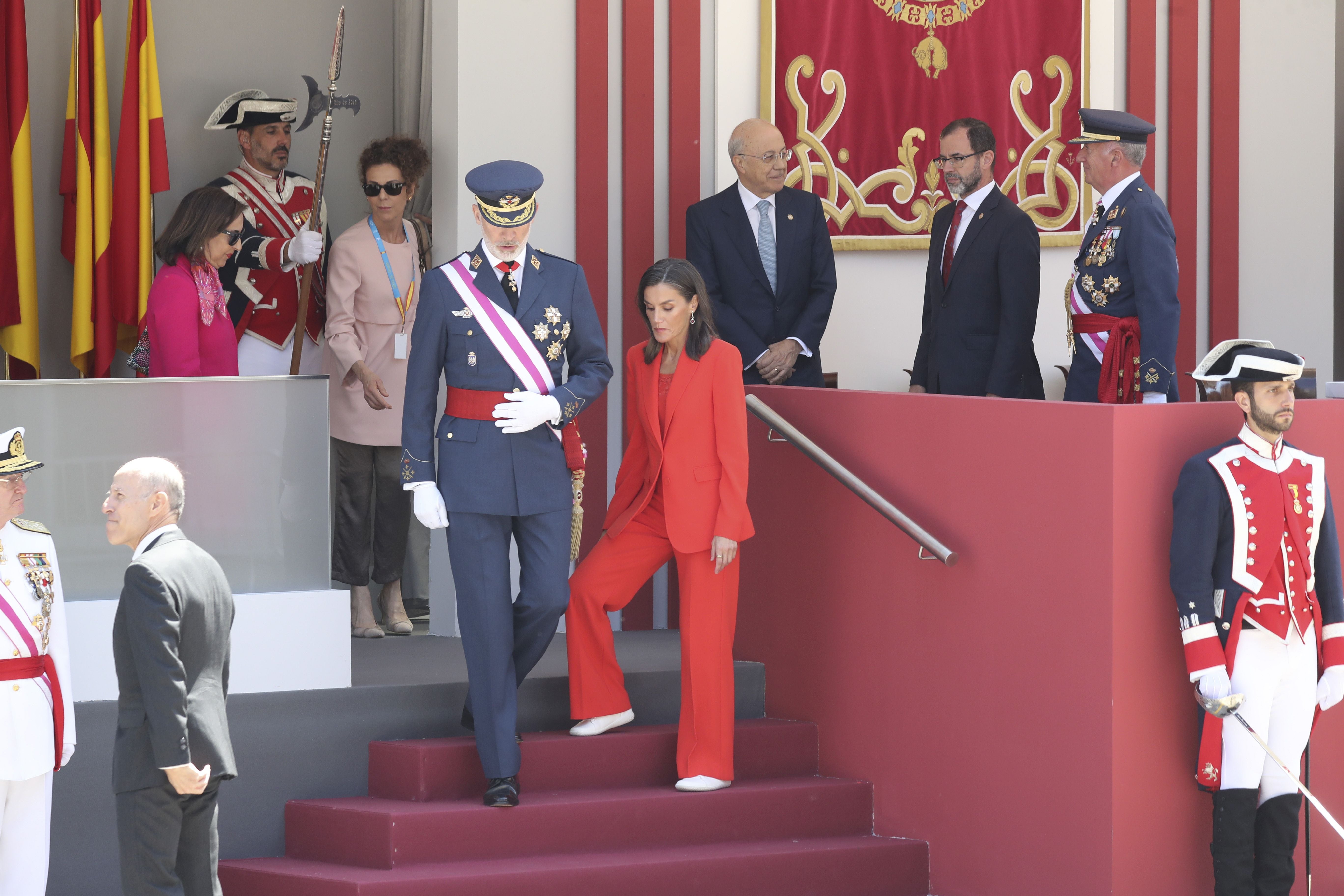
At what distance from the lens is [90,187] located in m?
6.27

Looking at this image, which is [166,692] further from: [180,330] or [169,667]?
[180,330]

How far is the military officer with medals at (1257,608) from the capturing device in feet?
13.1

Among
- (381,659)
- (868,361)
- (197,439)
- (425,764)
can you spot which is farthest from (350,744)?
(868,361)

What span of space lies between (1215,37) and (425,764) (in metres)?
4.28

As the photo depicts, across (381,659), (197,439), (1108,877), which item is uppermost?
(197,439)

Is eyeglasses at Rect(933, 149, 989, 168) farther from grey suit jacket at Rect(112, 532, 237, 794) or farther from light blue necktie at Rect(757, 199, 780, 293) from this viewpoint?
grey suit jacket at Rect(112, 532, 237, 794)

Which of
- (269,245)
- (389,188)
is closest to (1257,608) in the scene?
(389,188)

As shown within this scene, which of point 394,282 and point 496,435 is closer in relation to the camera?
point 496,435

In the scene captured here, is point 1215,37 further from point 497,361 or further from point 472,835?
point 472,835

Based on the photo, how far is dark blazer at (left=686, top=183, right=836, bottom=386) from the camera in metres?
5.65

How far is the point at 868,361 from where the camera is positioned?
252 inches

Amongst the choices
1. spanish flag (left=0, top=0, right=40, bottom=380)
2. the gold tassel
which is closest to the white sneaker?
the gold tassel

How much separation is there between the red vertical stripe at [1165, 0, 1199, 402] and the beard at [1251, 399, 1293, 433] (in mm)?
2613

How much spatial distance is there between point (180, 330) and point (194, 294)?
0.42 feet
